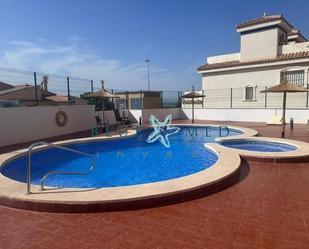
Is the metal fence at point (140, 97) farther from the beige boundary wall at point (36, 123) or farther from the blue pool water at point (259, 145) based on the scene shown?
the blue pool water at point (259, 145)

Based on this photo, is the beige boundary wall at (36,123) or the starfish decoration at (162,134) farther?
the starfish decoration at (162,134)

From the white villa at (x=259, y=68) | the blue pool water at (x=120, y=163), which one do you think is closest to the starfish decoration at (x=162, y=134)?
the blue pool water at (x=120, y=163)

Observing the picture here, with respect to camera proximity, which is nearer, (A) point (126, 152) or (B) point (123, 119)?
(A) point (126, 152)

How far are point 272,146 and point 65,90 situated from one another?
12.1m

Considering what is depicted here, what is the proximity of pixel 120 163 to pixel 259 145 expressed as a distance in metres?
6.15

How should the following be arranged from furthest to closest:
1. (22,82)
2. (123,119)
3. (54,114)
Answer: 1. (123,119)
2. (54,114)
3. (22,82)

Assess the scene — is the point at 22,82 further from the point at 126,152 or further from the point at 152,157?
the point at 152,157

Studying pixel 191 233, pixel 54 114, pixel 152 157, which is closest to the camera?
pixel 191 233

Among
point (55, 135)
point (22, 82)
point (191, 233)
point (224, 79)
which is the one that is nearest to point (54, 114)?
point (55, 135)

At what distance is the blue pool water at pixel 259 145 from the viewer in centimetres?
1074

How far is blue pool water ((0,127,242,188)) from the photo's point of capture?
774 cm

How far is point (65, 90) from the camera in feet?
53.9

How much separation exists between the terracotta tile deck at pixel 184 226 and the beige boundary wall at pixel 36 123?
8319 millimetres

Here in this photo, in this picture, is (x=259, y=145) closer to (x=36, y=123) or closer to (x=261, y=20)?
(x=36, y=123)
